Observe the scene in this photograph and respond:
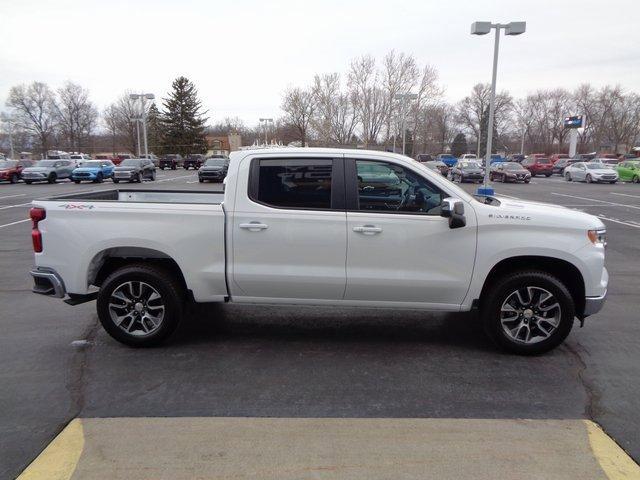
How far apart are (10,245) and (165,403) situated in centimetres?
934

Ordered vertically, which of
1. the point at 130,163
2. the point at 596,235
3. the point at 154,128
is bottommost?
the point at 596,235

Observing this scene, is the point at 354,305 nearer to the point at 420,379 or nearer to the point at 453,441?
the point at 420,379

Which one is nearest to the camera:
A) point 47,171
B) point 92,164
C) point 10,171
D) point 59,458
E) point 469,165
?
point 59,458

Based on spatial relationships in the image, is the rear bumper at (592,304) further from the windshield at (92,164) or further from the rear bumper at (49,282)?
the windshield at (92,164)

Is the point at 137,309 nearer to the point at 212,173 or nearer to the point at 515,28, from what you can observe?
the point at 515,28

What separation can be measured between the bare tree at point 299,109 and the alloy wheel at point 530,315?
70.2 m

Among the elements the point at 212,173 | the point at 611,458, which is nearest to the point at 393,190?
the point at 611,458

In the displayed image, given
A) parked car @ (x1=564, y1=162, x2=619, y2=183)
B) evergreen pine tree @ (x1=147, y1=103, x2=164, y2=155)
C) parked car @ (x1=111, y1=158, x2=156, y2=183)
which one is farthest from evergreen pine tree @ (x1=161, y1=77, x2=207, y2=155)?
parked car @ (x1=564, y1=162, x2=619, y2=183)

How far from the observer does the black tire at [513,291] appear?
4.60 m

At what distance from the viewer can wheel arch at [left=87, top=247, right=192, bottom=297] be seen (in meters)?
4.81

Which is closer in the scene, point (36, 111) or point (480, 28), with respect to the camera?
point (480, 28)

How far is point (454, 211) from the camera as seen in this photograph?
4410 millimetres

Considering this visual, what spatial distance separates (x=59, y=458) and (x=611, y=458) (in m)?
3.47

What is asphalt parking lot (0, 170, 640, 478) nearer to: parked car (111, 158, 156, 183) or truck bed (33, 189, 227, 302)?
truck bed (33, 189, 227, 302)
